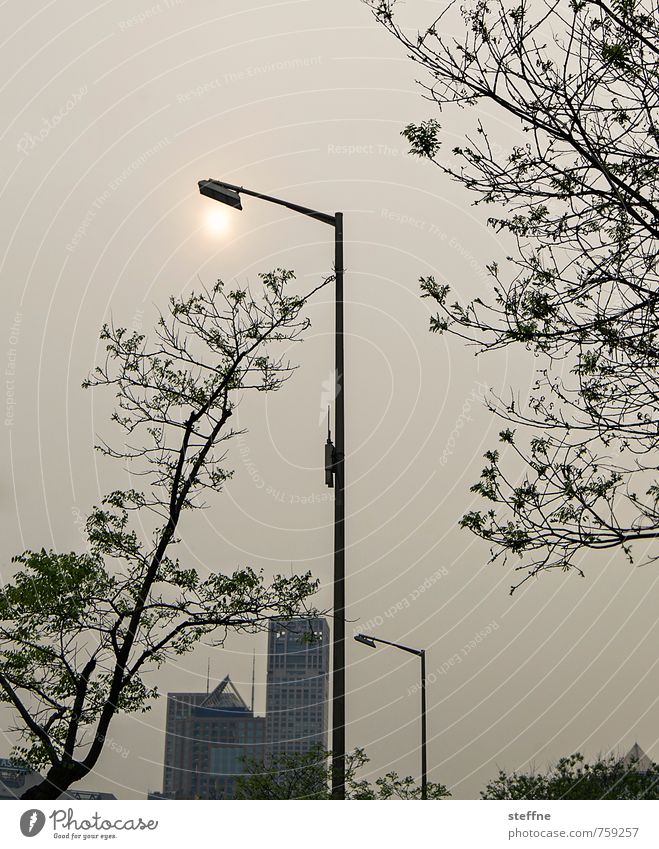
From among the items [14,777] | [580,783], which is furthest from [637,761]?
[14,777]

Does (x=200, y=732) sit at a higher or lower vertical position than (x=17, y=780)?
higher

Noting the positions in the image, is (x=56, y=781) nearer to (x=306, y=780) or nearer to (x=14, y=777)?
(x=14, y=777)

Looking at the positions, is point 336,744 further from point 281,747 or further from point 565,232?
point 281,747

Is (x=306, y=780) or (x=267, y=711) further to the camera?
(x=306, y=780)

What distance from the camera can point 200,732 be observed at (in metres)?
12.8

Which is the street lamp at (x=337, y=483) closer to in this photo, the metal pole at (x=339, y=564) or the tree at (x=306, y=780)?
the metal pole at (x=339, y=564)

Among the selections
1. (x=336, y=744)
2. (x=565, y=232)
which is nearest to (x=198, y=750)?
(x=336, y=744)

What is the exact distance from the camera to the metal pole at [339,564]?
27.4ft

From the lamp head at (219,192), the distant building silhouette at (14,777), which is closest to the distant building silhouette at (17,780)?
the distant building silhouette at (14,777)

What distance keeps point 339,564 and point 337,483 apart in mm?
843

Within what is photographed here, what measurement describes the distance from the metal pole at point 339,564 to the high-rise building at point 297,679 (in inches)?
29.7

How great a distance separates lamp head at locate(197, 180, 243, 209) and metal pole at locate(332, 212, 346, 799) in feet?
4.06
